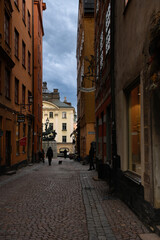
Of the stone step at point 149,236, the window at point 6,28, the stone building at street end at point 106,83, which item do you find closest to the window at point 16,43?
the window at point 6,28

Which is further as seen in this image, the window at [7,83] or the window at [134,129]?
the window at [7,83]

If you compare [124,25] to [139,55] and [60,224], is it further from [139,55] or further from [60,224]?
[60,224]

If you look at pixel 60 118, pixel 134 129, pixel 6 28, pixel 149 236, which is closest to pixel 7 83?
pixel 6 28

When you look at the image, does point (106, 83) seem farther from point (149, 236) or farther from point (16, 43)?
point (16, 43)

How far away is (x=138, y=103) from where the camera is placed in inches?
271

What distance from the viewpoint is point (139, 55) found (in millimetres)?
6250

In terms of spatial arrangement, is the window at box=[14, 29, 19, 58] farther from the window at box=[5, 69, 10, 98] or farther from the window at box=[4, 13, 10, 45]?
the window at box=[5, 69, 10, 98]

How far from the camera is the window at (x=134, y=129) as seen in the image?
22.4 ft

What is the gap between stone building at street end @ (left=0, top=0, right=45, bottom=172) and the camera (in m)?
15.5

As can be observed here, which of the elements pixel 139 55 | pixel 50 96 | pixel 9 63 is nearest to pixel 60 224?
pixel 139 55

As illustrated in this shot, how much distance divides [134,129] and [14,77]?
42.5 feet

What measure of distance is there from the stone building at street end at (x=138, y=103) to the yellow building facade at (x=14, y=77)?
783 cm

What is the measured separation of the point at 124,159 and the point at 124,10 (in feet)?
13.1

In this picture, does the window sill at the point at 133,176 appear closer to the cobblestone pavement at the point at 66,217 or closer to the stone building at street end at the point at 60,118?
the cobblestone pavement at the point at 66,217
